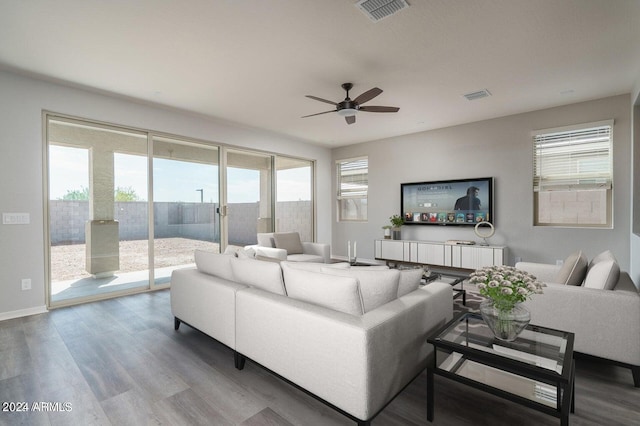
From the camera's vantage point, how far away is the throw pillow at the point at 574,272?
8.28 ft

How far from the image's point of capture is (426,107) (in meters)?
4.68

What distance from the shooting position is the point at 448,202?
5824mm

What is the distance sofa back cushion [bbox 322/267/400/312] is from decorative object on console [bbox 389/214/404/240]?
4.41m

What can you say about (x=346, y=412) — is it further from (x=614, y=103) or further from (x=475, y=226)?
(x=614, y=103)

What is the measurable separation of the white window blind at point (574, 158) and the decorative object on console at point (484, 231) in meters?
0.90

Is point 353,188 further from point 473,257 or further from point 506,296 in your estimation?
point 506,296

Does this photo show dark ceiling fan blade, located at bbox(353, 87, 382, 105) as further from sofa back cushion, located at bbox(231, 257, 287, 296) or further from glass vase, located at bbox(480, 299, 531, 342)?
glass vase, located at bbox(480, 299, 531, 342)

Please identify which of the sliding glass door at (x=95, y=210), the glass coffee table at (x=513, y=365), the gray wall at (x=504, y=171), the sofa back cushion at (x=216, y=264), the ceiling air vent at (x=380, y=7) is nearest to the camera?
the glass coffee table at (x=513, y=365)

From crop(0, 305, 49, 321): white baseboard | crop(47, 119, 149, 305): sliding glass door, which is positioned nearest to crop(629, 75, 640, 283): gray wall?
crop(47, 119, 149, 305): sliding glass door

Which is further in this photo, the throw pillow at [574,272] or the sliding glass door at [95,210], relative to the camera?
the sliding glass door at [95,210]

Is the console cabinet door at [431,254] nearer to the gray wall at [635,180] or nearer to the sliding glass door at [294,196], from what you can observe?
the gray wall at [635,180]

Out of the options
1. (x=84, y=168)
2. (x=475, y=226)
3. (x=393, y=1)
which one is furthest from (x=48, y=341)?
(x=475, y=226)

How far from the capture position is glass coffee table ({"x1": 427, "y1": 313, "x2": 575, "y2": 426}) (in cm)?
147

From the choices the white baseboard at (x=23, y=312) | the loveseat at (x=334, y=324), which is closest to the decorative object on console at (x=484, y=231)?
the loveseat at (x=334, y=324)
